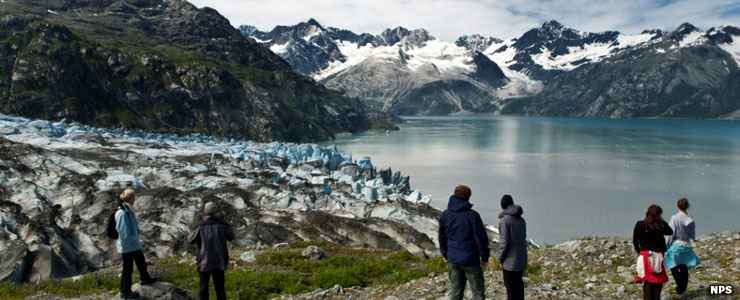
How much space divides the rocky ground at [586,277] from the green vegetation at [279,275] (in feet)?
7.15

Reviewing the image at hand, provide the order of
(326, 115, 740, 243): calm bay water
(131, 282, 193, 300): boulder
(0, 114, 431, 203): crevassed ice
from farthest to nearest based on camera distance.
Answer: (326, 115, 740, 243): calm bay water < (0, 114, 431, 203): crevassed ice < (131, 282, 193, 300): boulder

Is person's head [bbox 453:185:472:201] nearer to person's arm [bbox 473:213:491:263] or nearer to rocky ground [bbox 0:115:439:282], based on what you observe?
person's arm [bbox 473:213:491:263]

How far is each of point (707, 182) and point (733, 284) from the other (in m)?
79.4

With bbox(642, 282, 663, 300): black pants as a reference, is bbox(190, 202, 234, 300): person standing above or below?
above

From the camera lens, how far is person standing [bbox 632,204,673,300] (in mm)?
13555

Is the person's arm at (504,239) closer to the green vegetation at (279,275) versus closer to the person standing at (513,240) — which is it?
the person standing at (513,240)

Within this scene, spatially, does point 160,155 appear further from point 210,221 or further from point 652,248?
point 652,248

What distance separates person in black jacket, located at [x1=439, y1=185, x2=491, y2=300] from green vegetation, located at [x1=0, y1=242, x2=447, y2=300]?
6156 mm

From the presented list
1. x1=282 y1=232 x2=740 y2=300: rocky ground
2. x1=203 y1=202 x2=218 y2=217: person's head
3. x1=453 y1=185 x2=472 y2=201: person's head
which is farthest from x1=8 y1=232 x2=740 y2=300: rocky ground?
x1=453 y1=185 x2=472 y2=201: person's head

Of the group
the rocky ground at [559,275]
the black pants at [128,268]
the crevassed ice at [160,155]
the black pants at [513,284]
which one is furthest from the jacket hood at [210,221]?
the crevassed ice at [160,155]

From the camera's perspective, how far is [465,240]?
494 inches

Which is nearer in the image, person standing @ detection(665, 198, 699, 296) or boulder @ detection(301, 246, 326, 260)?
person standing @ detection(665, 198, 699, 296)

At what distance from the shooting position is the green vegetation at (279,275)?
61.5ft

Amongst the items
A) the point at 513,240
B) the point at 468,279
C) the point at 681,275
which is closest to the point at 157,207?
the point at 468,279
